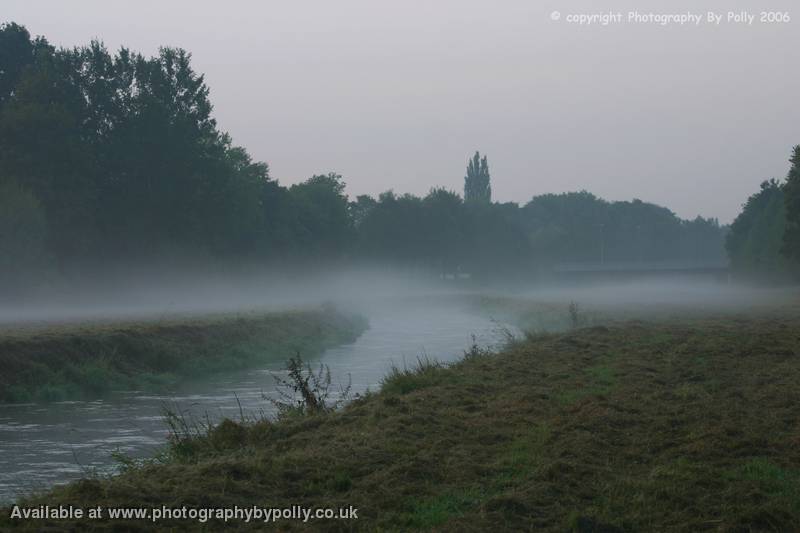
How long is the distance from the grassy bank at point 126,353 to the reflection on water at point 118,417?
1.02 metres

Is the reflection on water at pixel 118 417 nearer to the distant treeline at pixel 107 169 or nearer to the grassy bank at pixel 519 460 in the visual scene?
Answer: the grassy bank at pixel 519 460

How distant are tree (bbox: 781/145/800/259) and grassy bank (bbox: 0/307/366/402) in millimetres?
40880

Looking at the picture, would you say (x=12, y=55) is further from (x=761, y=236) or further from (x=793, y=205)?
(x=761, y=236)

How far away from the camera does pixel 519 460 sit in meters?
10.9

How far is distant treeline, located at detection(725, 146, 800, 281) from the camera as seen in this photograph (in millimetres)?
69188

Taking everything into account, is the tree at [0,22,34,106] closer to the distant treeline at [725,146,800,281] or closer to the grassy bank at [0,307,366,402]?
the grassy bank at [0,307,366,402]

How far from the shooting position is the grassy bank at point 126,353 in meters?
25.2

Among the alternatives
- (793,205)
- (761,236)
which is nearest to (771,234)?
(761,236)

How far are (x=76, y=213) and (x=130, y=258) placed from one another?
397 inches

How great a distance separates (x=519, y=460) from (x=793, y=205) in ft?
210

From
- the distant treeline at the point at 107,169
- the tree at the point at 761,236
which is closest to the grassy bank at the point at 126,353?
the distant treeline at the point at 107,169

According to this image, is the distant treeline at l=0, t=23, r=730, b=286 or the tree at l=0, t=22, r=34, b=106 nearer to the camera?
the distant treeline at l=0, t=23, r=730, b=286

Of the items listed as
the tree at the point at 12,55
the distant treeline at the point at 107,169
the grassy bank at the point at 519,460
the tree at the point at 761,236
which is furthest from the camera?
the tree at the point at 761,236

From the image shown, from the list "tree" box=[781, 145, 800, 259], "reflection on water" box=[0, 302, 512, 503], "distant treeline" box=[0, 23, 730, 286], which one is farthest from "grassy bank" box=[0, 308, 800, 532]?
"tree" box=[781, 145, 800, 259]
